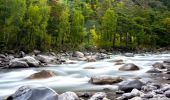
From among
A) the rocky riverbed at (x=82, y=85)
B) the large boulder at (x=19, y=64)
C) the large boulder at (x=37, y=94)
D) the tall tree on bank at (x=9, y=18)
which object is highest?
the tall tree on bank at (x=9, y=18)

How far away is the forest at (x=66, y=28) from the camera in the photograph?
6103 centimetres

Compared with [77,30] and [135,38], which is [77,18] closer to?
[77,30]

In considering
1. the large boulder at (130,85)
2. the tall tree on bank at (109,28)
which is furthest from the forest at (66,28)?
the large boulder at (130,85)

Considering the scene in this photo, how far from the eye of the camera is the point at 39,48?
222 feet

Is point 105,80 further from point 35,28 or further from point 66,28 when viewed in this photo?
point 66,28

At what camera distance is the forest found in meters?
61.0

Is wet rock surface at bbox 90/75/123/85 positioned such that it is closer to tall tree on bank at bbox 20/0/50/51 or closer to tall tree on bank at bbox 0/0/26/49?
tall tree on bank at bbox 0/0/26/49

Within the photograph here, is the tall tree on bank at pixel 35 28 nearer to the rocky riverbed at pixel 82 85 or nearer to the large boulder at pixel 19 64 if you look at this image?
the large boulder at pixel 19 64

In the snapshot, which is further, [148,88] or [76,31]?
[76,31]

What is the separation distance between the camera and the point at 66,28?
74.9 metres

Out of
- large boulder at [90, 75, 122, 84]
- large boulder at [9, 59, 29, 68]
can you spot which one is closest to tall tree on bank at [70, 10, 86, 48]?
large boulder at [9, 59, 29, 68]

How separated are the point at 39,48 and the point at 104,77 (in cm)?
4263

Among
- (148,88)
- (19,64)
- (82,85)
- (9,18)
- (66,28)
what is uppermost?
(9,18)

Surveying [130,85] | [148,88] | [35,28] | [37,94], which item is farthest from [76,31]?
[37,94]
